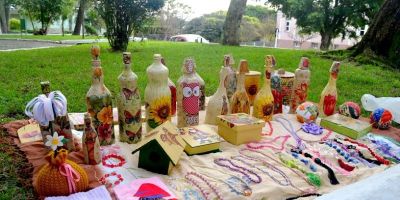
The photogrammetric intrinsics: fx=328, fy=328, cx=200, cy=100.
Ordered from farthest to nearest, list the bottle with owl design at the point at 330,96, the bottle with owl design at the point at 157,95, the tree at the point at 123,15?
the tree at the point at 123,15 → the bottle with owl design at the point at 330,96 → the bottle with owl design at the point at 157,95

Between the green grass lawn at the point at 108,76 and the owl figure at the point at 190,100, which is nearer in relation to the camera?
the owl figure at the point at 190,100

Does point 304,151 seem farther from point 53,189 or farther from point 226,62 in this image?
point 53,189

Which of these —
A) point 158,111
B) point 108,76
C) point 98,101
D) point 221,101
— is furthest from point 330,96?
point 108,76

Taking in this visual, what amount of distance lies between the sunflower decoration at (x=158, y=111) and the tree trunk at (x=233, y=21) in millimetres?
7190

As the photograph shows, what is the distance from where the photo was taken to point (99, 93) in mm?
1698

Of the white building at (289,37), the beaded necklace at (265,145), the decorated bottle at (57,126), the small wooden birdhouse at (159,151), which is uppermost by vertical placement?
the white building at (289,37)

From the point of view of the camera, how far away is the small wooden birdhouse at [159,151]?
1523 millimetres

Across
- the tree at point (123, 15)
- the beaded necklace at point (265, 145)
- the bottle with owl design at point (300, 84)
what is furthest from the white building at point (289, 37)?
the beaded necklace at point (265, 145)

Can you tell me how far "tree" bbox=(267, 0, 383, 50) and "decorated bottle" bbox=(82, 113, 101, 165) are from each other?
1282 cm

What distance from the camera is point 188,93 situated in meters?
1.97

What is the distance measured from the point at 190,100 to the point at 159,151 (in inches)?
20.6

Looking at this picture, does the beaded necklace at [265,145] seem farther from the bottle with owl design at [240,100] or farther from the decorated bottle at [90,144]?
the decorated bottle at [90,144]

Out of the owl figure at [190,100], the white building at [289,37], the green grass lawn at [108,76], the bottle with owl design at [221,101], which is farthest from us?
the white building at [289,37]

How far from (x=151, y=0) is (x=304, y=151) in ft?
17.1
